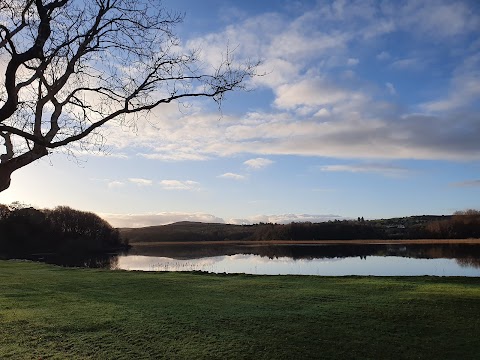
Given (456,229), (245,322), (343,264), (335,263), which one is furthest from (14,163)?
(456,229)

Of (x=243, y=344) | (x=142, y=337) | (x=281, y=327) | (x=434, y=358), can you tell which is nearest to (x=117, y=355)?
(x=142, y=337)

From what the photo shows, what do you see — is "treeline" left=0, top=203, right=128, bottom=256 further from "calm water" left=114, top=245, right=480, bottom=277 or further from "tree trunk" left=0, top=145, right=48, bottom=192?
"tree trunk" left=0, top=145, right=48, bottom=192

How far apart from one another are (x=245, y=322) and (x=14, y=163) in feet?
17.9

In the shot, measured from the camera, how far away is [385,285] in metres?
14.5

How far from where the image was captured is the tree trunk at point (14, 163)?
299 inches

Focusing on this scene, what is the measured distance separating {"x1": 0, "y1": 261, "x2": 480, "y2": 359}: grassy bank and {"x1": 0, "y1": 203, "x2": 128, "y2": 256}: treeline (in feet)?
203

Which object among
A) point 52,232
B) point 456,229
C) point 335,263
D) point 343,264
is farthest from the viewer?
point 52,232

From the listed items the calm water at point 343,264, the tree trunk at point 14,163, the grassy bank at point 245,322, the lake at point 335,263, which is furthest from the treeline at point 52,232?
the tree trunk at point 14,163

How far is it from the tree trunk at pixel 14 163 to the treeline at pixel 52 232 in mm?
66400

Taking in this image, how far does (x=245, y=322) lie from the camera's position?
9531mm

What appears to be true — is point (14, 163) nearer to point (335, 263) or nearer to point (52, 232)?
point (335, 263)

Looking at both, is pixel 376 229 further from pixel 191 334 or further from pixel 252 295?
pixel 191 334

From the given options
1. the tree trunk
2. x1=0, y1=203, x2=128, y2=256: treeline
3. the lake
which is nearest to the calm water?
the lake

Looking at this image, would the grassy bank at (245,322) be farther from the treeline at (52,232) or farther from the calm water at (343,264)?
the treeline at (52,232)
